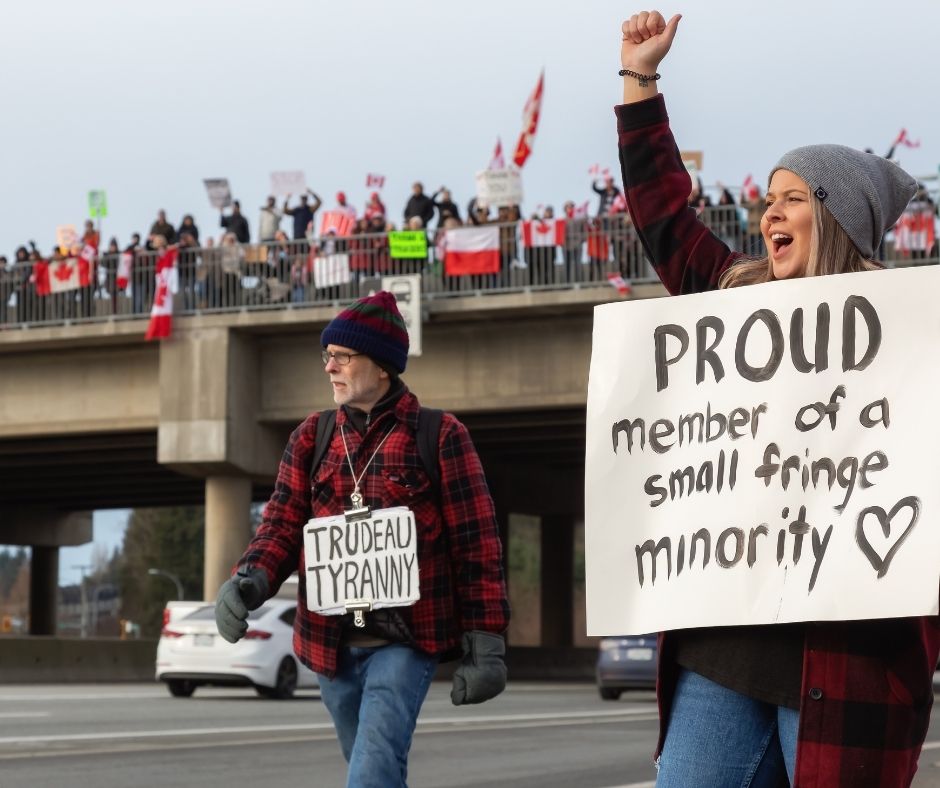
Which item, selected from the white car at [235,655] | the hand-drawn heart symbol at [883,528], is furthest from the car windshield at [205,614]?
the hand-drawn heart symbol at [883,528]

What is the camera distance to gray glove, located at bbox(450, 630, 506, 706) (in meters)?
5.16

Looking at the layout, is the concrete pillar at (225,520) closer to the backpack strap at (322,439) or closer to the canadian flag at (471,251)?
the canadian flag at (471,251)

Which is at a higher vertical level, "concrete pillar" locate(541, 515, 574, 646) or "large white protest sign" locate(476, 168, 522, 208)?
"large white protest sign" locate(476, 168, 522, 208)

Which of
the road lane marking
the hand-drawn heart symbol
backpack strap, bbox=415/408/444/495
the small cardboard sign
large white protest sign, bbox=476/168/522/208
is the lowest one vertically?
the road lane marking

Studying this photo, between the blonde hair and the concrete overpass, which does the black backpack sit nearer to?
the blonde hair

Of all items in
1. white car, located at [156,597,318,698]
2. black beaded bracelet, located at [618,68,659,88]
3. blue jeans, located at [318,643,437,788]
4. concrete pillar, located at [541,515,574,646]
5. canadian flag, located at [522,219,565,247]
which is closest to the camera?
black beaded bracelet, located at [618,68,659,88]

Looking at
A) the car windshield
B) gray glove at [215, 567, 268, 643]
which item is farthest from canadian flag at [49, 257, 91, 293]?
gray glove at [215, 567, 268, 643]

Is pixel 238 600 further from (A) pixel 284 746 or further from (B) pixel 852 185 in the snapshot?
(A) pixel 284 746

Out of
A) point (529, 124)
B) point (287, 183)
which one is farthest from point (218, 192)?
point (529, 124)

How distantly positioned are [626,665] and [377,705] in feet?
63.5

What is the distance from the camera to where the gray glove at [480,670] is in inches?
203

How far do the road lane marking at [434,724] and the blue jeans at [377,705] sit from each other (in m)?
8.18

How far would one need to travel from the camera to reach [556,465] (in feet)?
160

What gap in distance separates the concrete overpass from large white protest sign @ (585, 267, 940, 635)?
26.4 m
